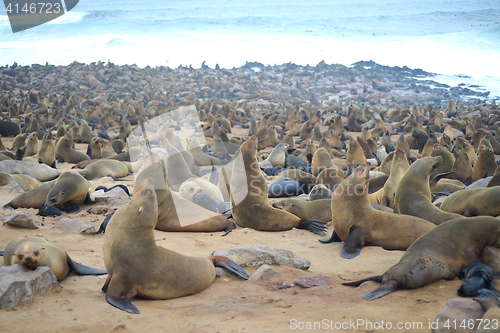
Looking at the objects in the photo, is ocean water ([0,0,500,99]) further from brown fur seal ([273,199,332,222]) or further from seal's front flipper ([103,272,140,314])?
seal's front flipper ([103,272,140,314])

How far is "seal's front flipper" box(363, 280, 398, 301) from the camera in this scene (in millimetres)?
2877

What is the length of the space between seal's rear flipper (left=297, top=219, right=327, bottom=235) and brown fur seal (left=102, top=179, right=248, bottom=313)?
227cm

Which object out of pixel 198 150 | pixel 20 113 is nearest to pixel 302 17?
pixel 20 113

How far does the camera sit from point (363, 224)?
4367mm

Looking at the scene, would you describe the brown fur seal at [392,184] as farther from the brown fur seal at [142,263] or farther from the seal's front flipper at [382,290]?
the brown fur seal at [142,263]

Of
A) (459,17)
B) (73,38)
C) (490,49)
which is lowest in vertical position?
(490,49)

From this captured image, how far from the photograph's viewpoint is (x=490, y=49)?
133 ft

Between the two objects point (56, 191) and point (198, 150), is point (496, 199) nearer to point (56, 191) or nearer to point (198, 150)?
point (56, 191)

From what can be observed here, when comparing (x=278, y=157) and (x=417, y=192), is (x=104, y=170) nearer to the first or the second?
(x=278, y=157)

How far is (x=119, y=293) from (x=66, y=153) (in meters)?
7.99

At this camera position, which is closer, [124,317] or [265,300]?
[124,317]

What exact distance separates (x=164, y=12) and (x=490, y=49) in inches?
2012

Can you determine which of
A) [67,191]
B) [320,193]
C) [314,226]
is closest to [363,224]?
[314,226]

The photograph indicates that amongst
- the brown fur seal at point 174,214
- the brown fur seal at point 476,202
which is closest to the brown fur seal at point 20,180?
the brown fur seal at point 174,214
